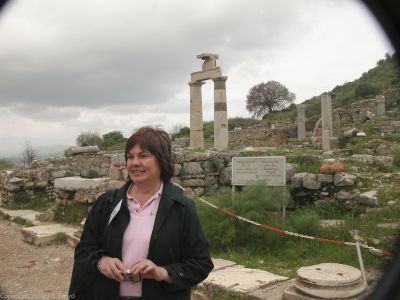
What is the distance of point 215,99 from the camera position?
61.4 ft

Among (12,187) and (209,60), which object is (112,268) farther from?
(209,60)

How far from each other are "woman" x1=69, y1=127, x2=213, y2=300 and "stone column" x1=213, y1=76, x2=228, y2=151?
16.0 metres

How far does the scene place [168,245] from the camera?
2406 mm

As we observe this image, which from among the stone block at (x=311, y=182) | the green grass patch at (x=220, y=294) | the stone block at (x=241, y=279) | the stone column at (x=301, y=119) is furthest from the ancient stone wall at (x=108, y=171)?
the stone column at (x=301, y=119)

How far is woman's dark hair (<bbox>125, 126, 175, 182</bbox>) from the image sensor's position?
2.59m

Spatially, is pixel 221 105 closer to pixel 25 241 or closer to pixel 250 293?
pixel 25 241

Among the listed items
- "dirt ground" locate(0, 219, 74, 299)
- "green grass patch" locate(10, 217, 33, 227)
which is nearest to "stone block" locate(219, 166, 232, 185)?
"dirt ground" locate(0, 219, 74, 299)

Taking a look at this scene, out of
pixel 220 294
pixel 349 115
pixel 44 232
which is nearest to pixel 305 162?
pixel 220 294

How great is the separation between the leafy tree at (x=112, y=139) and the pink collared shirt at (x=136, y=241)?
30.8m

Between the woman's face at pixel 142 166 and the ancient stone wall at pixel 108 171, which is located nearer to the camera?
the woman's face at pixel 142 166

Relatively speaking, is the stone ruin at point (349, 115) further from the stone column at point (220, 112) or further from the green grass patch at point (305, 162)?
the green grass patch at point (305, 162)

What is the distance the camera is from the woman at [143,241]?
2373 millimetres

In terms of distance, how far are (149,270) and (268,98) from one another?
56.6 meters

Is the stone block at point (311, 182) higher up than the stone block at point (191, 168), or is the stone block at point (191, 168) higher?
the stone block at point (191, 168)
